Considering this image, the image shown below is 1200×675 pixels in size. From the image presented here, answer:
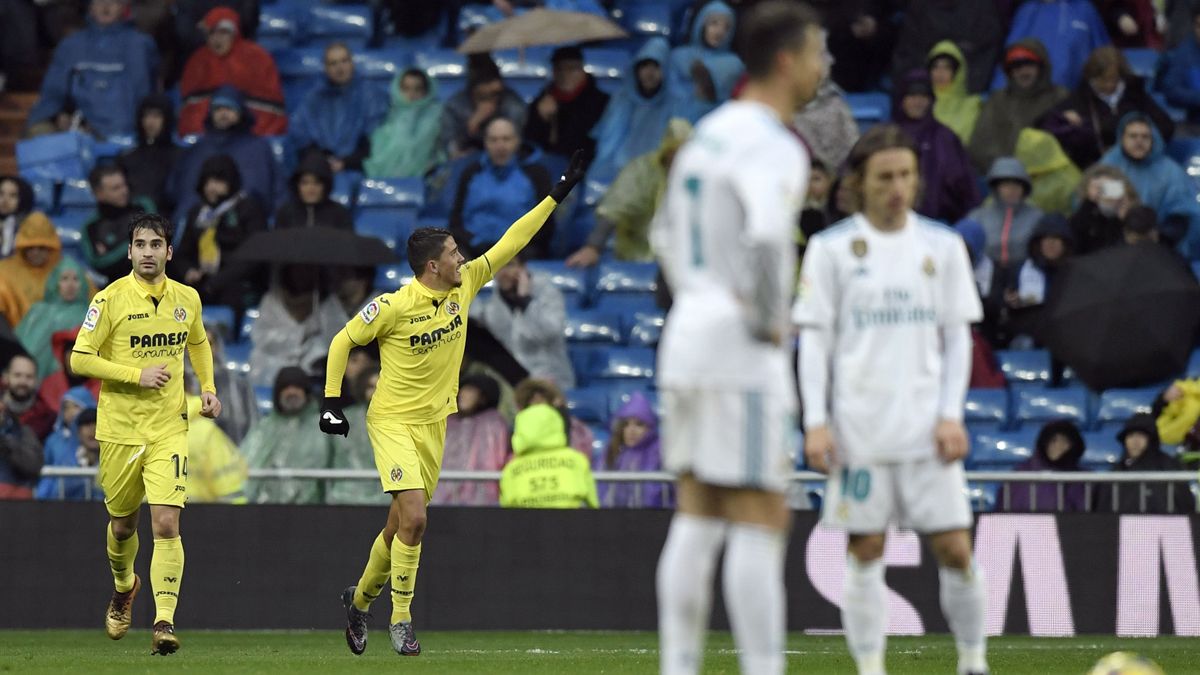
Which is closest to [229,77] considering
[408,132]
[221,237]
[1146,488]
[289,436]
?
[408,132]

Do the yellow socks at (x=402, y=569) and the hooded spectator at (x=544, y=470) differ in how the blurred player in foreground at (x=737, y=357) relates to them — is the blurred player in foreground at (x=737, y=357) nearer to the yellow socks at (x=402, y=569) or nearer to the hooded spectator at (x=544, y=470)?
the yellow socks at (x=402, y=569)

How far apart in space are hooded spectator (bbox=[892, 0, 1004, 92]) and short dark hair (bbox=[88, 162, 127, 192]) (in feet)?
22.4

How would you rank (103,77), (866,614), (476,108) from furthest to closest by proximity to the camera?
(103,77)
(476,108)
(866,614)

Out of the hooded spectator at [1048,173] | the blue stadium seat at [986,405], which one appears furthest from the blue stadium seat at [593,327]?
the hooded spectator at [1048,173]

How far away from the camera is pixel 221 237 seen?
61.2 ft

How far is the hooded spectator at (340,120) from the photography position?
20359 mm

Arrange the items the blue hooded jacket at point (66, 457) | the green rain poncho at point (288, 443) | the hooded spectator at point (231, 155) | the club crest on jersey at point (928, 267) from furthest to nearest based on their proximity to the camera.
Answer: the hooded spectator at point (231, 155) → the green rain poncho at point (288, 443) → the blue hooded jacket at point (66, 457) → the club crest on jersey at point (928, 267)

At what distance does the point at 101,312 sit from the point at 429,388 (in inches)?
73.1

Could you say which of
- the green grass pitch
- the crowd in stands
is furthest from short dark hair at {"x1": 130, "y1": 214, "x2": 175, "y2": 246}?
the crowd in stands

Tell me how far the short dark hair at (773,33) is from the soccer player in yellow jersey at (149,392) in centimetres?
601

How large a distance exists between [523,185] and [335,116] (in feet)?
9.00

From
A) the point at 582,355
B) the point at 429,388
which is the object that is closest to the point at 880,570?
the point at 429,388

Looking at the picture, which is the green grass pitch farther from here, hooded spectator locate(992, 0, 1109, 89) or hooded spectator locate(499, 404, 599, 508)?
hooded spectator locate(992, 0, 1109, 89)

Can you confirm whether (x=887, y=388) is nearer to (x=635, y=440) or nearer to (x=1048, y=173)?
(x=635, y=440)
